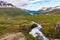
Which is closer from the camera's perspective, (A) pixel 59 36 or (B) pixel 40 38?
(B) pixel 40 38

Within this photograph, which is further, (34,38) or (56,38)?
(56,38)

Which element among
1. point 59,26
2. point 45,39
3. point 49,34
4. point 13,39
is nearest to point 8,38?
point 13,39

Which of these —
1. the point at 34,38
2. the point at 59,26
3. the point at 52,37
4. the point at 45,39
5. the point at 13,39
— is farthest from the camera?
the point at 59,26

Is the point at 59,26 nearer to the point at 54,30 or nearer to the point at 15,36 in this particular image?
the point at 54,30

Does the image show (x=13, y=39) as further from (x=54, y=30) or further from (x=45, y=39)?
(x=54, y=30)

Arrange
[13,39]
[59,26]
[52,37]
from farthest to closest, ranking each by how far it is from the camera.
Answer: [59,26] < [52,37] < [13,39]

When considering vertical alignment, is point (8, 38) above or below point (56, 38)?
above

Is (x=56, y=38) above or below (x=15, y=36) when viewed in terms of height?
below

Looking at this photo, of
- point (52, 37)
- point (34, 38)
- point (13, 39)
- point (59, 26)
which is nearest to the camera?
point (13, 39)

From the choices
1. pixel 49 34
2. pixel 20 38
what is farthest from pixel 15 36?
pixel 49 34
